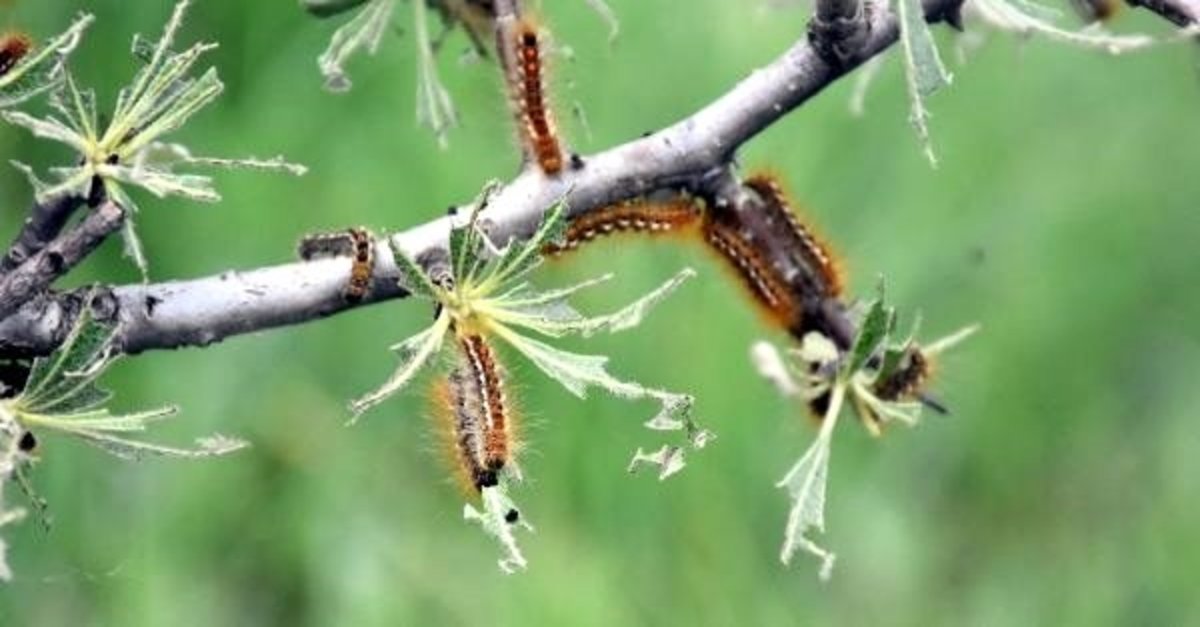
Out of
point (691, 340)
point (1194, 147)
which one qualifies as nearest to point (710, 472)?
point (691, 340)

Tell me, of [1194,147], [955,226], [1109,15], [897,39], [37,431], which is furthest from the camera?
[1194,147]

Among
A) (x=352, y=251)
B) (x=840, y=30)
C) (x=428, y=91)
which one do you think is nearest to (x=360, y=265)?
(x=352, y=251)

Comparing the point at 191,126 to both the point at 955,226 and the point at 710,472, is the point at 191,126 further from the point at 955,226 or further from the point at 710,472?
the point at 955,226

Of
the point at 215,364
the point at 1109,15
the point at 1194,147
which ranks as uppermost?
the point at 1109,15

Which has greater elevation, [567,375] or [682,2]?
[567,375]

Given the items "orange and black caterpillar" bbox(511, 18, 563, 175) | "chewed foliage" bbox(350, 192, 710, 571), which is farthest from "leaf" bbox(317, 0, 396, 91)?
"chewed foliage" bbox(350, 192, 710, 571)

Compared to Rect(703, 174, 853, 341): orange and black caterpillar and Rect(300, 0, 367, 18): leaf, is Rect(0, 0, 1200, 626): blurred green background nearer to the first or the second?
Rect(300, 0, 367, 18): leaf
